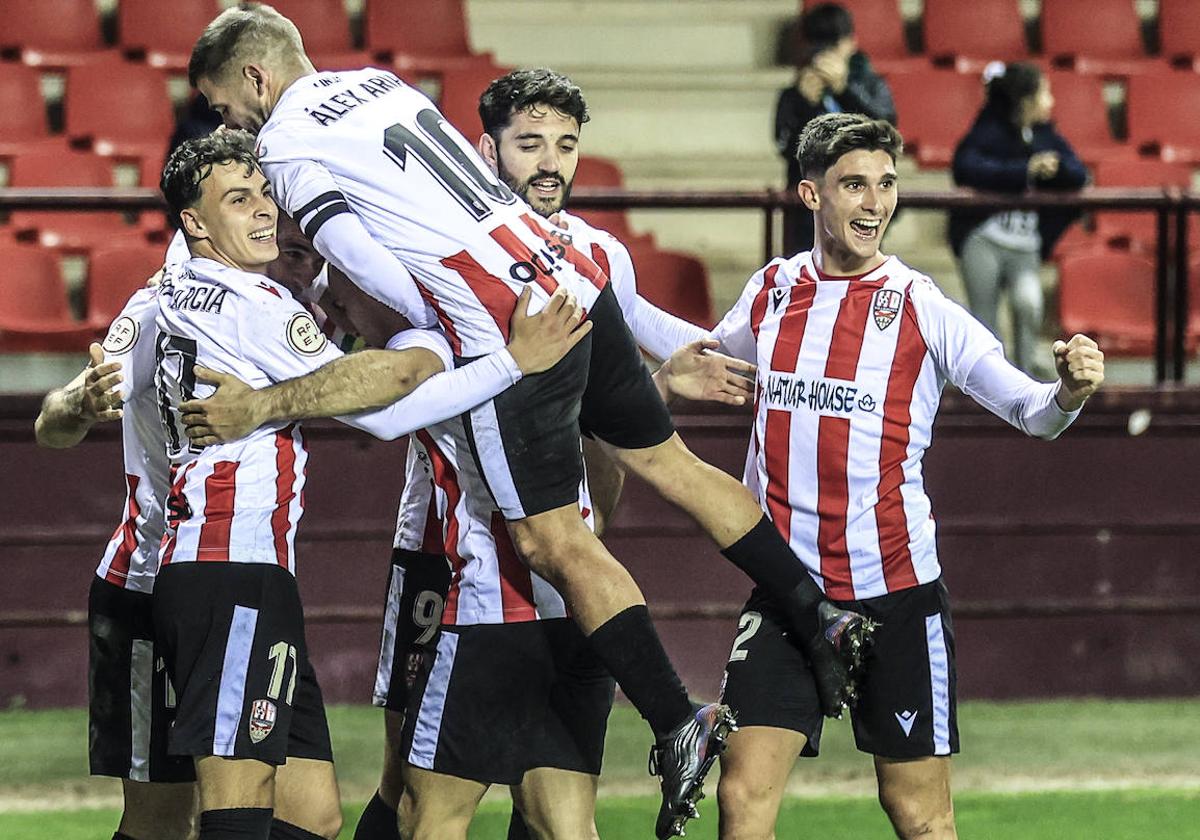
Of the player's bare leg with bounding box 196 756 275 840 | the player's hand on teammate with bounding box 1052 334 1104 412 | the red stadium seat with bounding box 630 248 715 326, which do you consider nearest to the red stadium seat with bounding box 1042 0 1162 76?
the red stadium seat with bounding box 630 248 715 326

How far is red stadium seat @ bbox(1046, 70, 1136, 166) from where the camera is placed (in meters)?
10.4

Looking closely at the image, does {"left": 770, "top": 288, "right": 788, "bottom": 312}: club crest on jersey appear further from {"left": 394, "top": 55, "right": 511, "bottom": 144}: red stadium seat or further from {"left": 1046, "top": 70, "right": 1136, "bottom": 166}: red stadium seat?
{"left": 1046, "top": 70, "right": 1136, "bottom": 166}: red stadium seat

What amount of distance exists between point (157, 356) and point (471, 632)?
0.89 m

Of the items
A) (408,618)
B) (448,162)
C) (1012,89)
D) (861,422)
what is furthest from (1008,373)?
(1012,89)

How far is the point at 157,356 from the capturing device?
13.4ft

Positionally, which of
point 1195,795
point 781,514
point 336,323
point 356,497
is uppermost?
point 336,323

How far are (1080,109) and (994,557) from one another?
418cm

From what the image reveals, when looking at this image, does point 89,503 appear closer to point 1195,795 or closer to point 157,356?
point 157,356

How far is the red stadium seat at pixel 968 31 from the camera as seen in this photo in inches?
418

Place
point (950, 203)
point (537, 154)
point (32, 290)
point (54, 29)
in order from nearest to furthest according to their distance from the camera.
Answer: point (537, 154) → point (950, 203) → point (32, 290) → point (54, 29)

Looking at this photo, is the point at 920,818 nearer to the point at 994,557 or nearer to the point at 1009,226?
the point at 994,557

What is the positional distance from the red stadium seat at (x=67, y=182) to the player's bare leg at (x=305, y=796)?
16.1 feet

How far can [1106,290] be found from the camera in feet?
29.6

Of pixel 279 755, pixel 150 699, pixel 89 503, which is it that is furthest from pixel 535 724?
pixel 89 503
